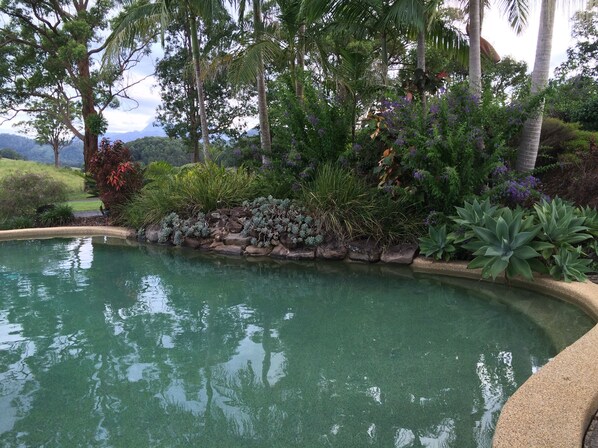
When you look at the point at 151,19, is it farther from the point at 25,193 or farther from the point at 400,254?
the point at 400,254

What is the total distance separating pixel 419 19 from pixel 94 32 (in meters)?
15.6

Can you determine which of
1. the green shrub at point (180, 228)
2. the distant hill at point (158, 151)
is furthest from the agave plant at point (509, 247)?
the distant hill at point (158, 151)

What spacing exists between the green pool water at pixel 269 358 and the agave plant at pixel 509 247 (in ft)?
1.01

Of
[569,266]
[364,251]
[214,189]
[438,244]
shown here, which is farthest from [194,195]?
[569,266]

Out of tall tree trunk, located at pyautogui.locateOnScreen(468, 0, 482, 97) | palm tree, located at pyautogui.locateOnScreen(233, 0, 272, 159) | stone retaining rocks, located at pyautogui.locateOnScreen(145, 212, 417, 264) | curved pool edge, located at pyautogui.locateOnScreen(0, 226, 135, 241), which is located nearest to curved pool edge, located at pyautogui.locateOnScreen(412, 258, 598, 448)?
stone retaining rocks, located at pyautogui.locateOnScreen(145, 212, 417, 264)

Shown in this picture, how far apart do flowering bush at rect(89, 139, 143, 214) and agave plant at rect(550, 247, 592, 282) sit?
8584mm

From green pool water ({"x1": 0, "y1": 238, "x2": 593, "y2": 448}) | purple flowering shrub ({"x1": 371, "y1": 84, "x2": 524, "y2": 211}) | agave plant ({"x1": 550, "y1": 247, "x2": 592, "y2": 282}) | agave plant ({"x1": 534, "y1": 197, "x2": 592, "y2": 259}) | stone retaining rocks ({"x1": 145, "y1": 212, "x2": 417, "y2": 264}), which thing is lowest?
green pool water ({"x1": 0, "y1": 238, "x2": 593, "y2": 448})

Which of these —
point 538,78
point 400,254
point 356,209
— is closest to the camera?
point 400,254

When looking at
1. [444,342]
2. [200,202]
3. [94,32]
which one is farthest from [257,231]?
[94,32]

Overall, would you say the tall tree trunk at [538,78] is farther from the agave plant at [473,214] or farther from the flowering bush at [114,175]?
the flowering bush at [114,175]

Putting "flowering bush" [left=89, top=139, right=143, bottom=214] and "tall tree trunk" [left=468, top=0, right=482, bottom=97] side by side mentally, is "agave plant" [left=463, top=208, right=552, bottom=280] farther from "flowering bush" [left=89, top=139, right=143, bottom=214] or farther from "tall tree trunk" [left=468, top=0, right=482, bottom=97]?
"flowering bush" [left=89, top=139, right=143, bottom=214]

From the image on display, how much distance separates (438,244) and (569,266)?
4.95 ft

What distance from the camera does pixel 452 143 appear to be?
210 inches

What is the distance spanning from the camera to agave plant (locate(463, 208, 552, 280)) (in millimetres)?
4285
